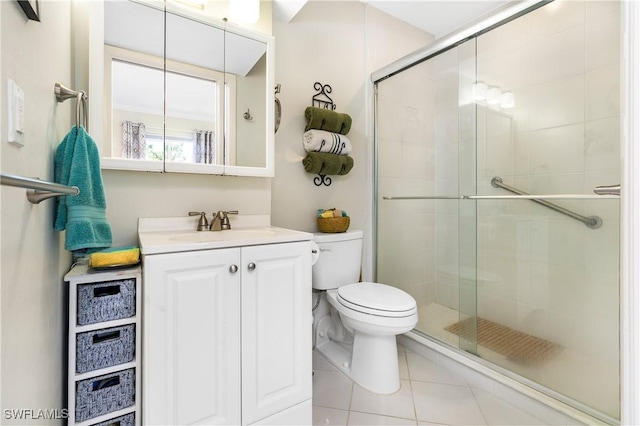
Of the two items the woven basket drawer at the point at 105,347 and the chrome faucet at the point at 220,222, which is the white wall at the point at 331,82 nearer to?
the chrome faucet at the point at 220,222

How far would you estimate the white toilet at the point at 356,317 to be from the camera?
4.71 ft

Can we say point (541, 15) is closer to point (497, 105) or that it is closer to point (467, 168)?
point (497, 105)

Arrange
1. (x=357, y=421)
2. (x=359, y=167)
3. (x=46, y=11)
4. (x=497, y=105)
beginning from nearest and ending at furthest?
(x=46, y=11)
(x=357, y=421)
(x=497, y=105)
(x=359, y=167)

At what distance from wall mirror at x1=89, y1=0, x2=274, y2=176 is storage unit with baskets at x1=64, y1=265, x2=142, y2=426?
1.75 ft

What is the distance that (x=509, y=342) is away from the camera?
1690mm

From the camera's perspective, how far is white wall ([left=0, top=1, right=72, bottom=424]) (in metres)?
0.55

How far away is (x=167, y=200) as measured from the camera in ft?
4.45

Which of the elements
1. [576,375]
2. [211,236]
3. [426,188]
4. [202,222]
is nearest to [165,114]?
[202,222]

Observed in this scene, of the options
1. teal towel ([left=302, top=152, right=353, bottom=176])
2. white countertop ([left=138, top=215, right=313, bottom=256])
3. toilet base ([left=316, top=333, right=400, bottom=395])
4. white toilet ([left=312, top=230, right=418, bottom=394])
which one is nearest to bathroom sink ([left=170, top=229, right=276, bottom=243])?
white countertop ([left=138, top=215, right=313, bottom=256])

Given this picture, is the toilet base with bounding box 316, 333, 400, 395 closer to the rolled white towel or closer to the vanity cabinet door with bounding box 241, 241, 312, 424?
the vanity cabinet door with bounding box 241, 241, 312, 424

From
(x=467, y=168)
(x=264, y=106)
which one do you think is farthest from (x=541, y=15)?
(x=264, y=106)

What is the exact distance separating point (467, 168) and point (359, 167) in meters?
0.73

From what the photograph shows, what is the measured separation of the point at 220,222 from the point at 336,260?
2.42ft

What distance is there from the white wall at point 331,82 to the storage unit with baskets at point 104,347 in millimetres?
957
